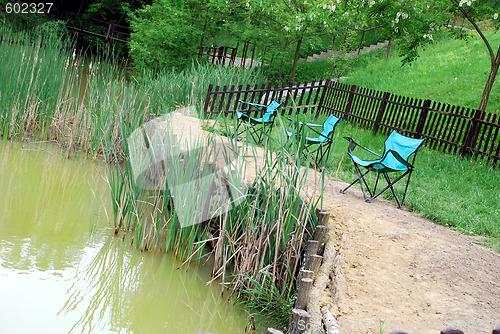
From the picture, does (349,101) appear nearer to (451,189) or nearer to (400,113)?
(400,113)

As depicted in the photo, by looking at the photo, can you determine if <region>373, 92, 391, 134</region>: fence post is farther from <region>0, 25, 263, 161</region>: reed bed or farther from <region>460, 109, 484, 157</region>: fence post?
<region>0, 25, 263, 161</region>: reed bed

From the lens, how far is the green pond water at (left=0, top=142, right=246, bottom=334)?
10.7 feet

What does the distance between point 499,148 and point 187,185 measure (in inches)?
250

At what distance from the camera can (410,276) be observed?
3494 mm

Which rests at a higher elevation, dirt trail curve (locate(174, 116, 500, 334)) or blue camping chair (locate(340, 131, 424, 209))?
blue camping chair (locate(340, 131, 424, 209))

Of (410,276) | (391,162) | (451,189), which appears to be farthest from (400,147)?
(410,276)

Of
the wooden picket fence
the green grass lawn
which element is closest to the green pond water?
the wooden picket fence

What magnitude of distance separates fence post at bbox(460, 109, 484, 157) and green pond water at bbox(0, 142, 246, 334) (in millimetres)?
6206

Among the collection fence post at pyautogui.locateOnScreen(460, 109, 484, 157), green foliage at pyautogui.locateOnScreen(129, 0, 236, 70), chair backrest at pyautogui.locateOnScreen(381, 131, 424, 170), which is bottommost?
chair backrest at pyautogui.locateOnScreen(381, 131, 424, 170)

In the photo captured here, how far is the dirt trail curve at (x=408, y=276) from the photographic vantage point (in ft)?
9.48

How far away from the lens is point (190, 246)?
3.87m

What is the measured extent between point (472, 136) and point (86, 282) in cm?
721

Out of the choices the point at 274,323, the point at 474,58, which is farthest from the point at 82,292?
the point at 474,58

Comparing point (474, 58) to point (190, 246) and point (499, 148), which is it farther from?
point (190, 246)
